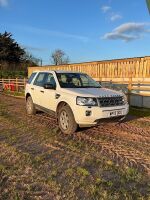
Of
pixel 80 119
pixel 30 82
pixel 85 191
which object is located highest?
pixel 30 82

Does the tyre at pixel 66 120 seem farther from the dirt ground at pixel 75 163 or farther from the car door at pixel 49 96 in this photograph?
the car door at pixel 49 96

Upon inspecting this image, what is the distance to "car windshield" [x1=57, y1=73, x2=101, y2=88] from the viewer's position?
7402 millimetres

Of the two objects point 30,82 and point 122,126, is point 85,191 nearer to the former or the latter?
point 122,126

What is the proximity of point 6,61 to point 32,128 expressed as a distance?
4799cm

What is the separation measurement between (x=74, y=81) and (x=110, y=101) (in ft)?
5.25

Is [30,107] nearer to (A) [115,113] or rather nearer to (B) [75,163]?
(A) [115,113]

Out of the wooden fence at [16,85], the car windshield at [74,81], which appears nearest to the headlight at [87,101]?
the car windshield at [74,81]

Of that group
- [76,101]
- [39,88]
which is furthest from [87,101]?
[39,88]

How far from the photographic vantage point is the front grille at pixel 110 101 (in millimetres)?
6327

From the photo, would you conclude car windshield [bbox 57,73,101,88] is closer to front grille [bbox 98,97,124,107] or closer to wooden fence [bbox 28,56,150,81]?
front grille [bbox 98,97,124,107]

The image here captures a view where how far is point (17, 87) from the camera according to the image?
2244 centimetres

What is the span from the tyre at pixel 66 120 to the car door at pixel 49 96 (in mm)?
569

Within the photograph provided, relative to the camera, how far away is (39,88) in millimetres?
8398

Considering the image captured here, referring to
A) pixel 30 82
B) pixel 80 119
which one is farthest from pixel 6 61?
pixel 80 119
